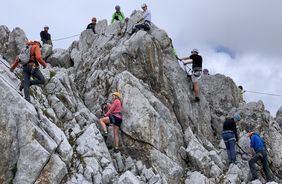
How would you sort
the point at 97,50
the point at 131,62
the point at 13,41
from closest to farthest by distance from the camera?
the point at 131,62 < the point at 97,50 < the point at 13,41

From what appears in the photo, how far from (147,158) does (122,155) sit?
1.51m

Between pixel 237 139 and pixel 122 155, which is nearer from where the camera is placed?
pixel 122 155

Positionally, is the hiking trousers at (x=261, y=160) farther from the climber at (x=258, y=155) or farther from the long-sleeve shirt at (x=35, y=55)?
the long-sleeve shirt at (x=35, y=55)

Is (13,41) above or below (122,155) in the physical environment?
above

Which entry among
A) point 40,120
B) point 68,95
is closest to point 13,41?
point 68,95

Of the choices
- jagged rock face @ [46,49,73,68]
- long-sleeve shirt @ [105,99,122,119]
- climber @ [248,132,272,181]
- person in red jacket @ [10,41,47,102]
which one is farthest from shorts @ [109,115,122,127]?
jagged rock face @ [46,49,73,68]

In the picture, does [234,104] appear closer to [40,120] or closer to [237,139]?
[237,139]

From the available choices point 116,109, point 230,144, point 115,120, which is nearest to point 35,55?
point 116,109

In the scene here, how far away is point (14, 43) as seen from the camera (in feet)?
125

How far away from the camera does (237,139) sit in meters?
29.0

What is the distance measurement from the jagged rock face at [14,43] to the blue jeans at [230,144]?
65.1 feet

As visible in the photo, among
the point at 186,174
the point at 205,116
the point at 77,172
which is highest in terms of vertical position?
the point at 205,116

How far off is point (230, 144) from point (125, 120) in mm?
7048

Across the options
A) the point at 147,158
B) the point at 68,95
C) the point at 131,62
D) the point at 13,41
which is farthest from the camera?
the point at 13,41
